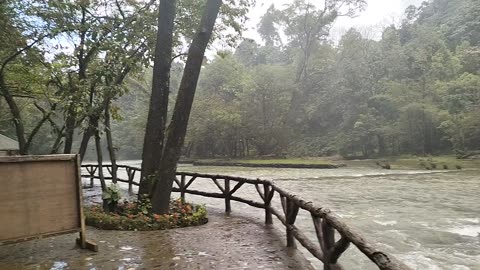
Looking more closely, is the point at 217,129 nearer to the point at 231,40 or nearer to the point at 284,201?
the point at 231,40

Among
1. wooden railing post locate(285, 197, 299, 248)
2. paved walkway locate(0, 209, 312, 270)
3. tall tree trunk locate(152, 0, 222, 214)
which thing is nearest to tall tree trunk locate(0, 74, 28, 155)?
paved walkway locate(0, 209, 312, 270)

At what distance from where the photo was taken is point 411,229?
27.5 feet

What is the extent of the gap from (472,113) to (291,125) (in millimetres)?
18069

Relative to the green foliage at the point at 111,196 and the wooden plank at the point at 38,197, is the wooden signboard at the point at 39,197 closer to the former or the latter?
the wooden plank at the point at 38,197

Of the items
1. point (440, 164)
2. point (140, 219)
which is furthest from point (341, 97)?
point (140, 219)

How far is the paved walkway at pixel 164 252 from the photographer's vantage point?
4.96m

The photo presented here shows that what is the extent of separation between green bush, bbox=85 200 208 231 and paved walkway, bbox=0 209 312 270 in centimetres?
27

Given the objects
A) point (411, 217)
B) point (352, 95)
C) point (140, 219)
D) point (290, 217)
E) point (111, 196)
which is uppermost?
point (352, 95)

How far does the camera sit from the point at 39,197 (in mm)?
4832

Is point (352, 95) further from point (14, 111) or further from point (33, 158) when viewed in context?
point (33, 158)

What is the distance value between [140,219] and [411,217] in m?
6.43

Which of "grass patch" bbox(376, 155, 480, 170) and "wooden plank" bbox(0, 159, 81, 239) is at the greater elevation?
"wooden plank" bbox(0, 159, 81, 239)

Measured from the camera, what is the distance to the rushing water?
6.40m

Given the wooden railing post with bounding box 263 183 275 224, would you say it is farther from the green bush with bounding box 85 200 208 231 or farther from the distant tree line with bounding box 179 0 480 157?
the distant tree line with bounding box 179 0 480 157
